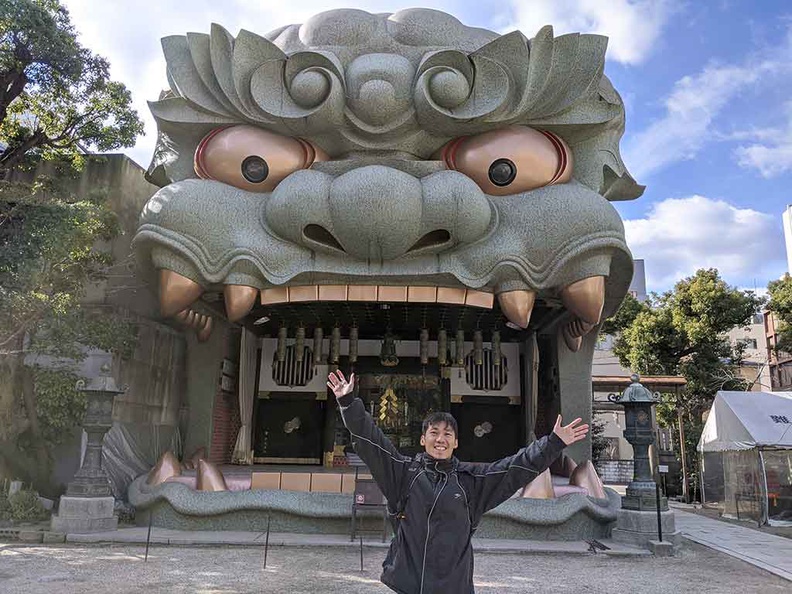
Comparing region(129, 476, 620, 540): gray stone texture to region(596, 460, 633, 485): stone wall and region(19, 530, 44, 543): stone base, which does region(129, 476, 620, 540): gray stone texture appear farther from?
region(596, 460, 633, 485): stone wall

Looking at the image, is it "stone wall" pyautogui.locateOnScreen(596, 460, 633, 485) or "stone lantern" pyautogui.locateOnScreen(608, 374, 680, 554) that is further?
"stone wall" pyautogui.locateOnScreen(596, 460, 633, 485)

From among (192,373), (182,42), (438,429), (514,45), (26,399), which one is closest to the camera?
(438,429)

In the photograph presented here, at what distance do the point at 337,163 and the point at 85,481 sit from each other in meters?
5.72

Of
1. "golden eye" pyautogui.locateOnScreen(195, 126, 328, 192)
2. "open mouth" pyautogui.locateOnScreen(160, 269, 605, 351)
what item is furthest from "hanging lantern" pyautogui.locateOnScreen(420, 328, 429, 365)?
"golden eye" pyautogui.locateOnScreen(195, 126, 328, 192)

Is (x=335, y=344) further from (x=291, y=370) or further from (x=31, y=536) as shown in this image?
(x=31, y=536)

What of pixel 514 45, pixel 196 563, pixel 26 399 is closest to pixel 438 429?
pixel 196 563

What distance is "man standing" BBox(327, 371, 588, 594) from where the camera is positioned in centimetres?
278

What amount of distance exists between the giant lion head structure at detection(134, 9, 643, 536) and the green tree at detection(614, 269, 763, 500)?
1104cm

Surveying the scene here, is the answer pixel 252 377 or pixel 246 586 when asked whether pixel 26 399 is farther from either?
pixel 246 586

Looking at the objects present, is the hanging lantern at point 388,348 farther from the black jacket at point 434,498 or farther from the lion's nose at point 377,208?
the black jacket at point 434,498

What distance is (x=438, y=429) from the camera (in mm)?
3033

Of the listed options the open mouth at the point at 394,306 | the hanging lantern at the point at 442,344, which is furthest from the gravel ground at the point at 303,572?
the hanging lantern at the point at 442,344

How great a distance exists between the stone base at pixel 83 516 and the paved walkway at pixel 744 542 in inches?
337

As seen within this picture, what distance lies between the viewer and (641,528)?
833 centimetres
